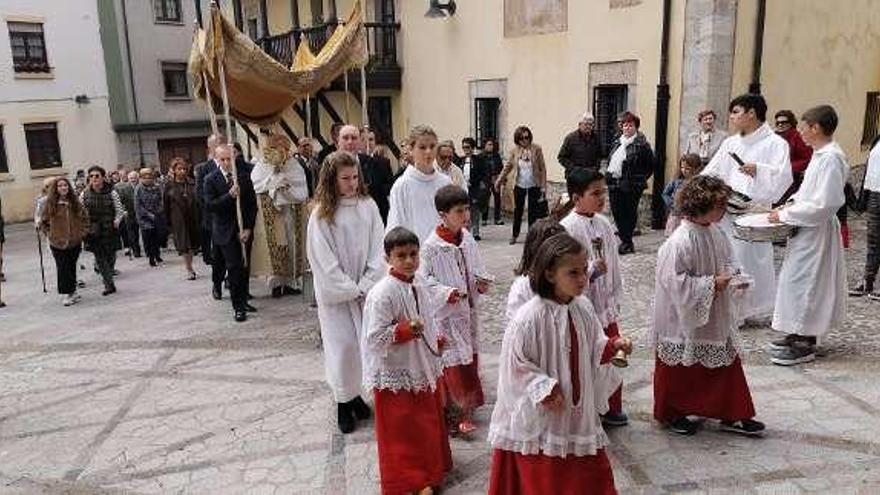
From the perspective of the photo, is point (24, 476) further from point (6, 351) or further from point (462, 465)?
point (6, 351)

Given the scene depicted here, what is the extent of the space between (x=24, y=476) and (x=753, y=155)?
601cm

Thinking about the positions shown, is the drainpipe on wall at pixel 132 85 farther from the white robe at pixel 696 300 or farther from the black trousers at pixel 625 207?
the white robe at pixel 696 300

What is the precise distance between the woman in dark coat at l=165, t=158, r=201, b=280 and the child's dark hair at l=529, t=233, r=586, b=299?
8.31 meters

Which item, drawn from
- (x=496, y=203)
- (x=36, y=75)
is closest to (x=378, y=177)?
(x=496, y=203)

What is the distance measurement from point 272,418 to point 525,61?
984 centimetres

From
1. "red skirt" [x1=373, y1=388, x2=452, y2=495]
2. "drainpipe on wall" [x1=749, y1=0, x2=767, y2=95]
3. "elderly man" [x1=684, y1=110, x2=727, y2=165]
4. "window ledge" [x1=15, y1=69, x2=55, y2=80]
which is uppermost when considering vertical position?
"window ledge" [x1=15, y1=69, x2=55, y2=80]

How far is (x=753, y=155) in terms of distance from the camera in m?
5.97

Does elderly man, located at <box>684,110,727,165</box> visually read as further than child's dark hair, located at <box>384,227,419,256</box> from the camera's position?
Yes

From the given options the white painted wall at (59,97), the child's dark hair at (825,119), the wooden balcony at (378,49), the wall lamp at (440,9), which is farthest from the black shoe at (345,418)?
the white painted wall at (59,97)

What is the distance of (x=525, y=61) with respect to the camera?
516 inches

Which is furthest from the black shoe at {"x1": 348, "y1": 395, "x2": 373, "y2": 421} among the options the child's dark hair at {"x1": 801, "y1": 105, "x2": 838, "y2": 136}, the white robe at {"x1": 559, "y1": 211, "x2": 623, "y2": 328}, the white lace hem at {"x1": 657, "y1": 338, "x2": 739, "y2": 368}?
the child's dark hair at {"x1": 801, "y1": 105, "x2": 838, "y2": 136}

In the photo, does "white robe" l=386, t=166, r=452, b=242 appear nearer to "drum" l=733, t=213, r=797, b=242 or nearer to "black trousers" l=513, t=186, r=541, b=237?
"drum" l=733, t=213, r=797, b=242

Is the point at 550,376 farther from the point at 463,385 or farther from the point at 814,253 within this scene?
the point at 814,253

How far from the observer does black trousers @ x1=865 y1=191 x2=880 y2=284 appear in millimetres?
6852
